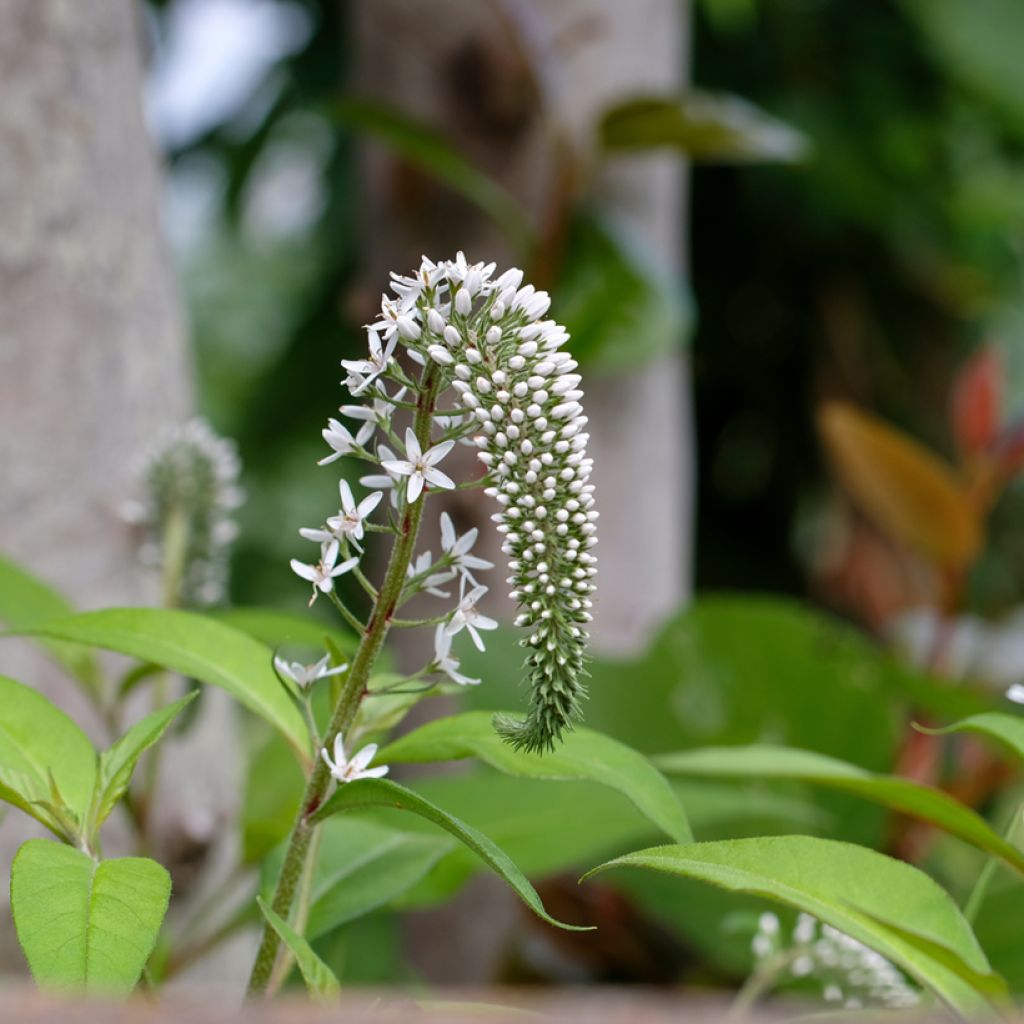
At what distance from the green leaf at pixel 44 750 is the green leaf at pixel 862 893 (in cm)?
17

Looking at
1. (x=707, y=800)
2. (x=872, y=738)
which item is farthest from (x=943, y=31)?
(x=707, y=800)

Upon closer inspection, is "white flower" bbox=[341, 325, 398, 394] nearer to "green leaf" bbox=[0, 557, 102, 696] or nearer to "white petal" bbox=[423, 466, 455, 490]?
"white petal" bbox=[423, 466, 455, 490]

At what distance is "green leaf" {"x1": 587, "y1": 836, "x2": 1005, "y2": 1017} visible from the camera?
1.01 ft

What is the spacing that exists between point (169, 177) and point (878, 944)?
179 centimetres

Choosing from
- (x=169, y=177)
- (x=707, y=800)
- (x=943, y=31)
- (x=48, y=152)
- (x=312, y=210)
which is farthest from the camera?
(x=312, y=210)

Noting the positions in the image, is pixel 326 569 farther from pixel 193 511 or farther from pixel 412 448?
pixel 193 511

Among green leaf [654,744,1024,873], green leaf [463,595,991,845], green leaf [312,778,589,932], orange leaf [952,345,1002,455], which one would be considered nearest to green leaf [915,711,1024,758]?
green leaf [654,744,1024,873]

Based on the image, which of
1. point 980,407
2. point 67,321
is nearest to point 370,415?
A: point 67,321

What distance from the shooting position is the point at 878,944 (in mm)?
308

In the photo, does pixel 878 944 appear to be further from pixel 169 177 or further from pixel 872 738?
pixel 169 177

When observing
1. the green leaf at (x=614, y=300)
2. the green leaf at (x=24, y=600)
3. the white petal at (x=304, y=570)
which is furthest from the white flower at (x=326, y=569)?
the green leaf at (x=614, y=300)

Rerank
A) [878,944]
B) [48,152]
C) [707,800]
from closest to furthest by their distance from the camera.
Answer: [878,944]
[707,800]
[48,152]

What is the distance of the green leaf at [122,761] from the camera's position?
1.17 ft

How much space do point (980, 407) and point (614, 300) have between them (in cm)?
32
